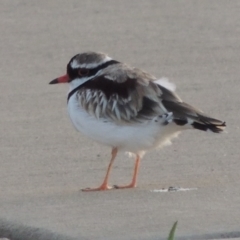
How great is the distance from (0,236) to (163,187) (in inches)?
50.5

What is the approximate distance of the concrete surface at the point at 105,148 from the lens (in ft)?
19.0

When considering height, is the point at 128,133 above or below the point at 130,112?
below

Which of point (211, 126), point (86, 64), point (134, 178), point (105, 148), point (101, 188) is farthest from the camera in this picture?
point (105, 148)

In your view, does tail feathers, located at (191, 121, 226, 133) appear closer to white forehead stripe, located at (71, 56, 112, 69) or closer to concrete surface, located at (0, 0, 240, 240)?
concrete surface, located at (0, 0, 240, 240)

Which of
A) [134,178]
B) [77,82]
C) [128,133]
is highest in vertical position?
[77,82]

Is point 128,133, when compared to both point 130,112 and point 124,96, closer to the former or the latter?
point 130,112

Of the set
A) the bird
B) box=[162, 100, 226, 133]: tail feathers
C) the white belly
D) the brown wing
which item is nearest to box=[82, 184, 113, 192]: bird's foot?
the bird

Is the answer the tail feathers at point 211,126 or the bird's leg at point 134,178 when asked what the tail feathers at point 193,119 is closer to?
the tail feathers at point 211,126

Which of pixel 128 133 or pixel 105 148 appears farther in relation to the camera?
pixel 105 148

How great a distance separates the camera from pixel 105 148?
25.1 feet

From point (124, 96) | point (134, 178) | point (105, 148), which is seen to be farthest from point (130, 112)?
point (105, 148)

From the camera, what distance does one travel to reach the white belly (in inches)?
266

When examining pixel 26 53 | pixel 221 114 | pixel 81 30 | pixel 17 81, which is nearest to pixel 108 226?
pixel 221 114

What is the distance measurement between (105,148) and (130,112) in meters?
0.92
